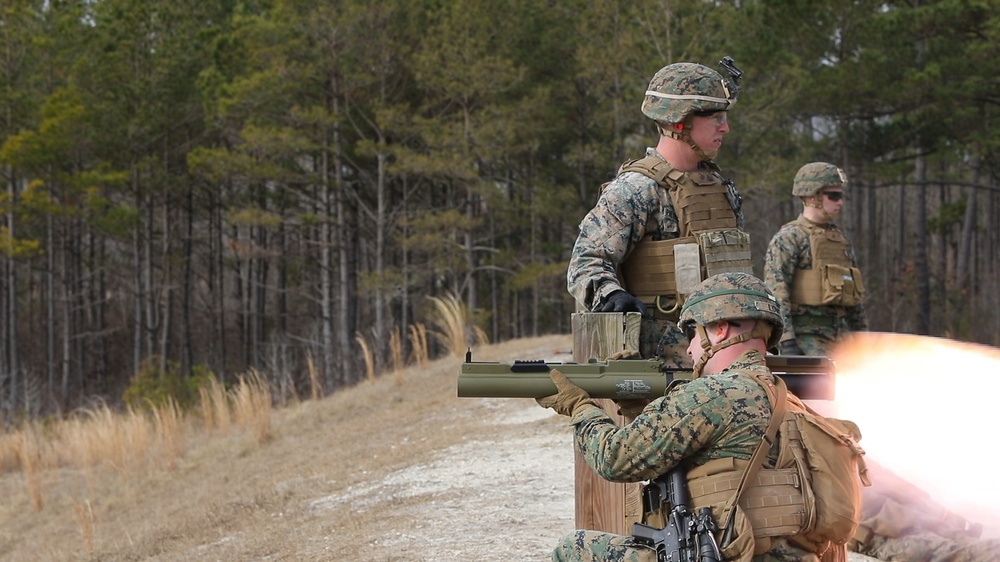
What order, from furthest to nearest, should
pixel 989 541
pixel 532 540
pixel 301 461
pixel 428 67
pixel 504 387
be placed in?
pixel 428 67 → pixel 301 461 → pixel 532 540 → pixel 989 541 → pixel 504 387

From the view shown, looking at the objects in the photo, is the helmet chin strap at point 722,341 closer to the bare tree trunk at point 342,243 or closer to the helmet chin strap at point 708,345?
the helmet chin strap at point 708,345

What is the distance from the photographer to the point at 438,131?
26.5 metres

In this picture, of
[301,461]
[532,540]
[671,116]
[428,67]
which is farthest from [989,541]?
[428,67]

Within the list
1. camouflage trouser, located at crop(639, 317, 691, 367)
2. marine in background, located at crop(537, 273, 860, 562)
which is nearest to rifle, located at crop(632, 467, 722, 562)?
marine in background, located at crop(537, 273, 860, 562)

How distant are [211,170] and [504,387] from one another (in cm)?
2684

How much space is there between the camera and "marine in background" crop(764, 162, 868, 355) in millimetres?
6859

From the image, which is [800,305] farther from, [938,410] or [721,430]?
[721,430]

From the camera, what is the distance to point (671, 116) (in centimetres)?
432

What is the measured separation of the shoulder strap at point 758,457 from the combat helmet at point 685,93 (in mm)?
1410

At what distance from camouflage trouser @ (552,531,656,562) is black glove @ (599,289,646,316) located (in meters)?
0.81

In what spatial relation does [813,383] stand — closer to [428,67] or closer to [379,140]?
[428,67]

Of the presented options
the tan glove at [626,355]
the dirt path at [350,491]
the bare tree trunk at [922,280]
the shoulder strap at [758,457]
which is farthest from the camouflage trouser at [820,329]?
the bare tree trunk at [922,280]

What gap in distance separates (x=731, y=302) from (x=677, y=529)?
0.66 m

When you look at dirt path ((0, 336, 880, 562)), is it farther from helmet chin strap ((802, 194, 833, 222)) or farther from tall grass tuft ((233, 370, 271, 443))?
helmet chin strap ((802, 194, 833, 222))
